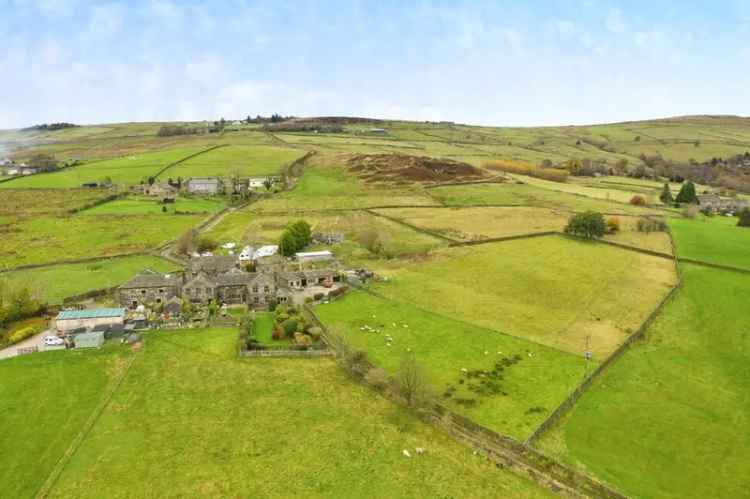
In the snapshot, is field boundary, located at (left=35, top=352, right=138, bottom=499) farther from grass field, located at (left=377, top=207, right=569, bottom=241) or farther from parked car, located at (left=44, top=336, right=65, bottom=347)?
grass field, located at (left=377, top=207, right=569, bottom=241)

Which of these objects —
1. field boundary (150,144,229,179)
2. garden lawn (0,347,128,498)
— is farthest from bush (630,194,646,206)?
field boundary (150,144,229,179)

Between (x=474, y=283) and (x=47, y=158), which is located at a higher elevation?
(x=47, y=158)

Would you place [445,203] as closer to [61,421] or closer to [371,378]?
[371,378]

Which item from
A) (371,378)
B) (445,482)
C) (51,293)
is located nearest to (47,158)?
(51,293)

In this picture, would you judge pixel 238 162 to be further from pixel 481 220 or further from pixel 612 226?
pixel 612 226

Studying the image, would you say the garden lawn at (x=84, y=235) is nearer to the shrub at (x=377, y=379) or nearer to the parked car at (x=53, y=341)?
the parked car at (x=53, y=341)

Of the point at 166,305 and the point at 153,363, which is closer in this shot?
the point at 153,363
